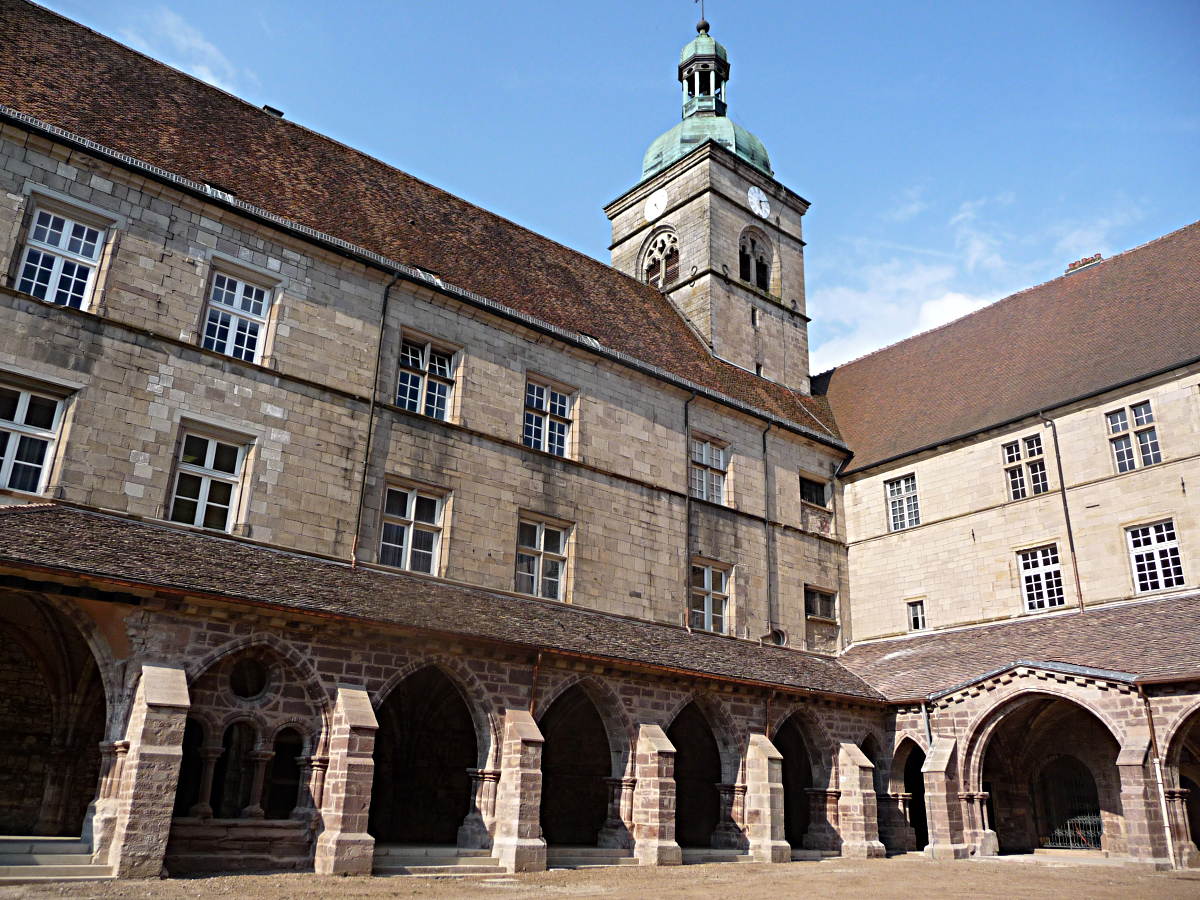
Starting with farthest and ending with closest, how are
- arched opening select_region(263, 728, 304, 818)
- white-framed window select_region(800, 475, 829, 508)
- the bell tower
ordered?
the bell tower → white-framed window select_region(800, 475, 829, 508) → arched opening select_region(263, 728, 304, 818)

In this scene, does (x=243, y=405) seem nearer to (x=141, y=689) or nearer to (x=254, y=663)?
(x=254, y=663)

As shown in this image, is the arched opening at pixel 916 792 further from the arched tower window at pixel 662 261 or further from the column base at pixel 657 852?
the arched tower window at pixel 662 261

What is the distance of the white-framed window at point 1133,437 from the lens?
1992 centimetres

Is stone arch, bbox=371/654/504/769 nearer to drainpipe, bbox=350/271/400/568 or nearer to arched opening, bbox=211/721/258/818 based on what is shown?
arched opening, bbox=211/721/258/818

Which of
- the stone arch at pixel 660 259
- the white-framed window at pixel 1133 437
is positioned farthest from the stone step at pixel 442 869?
the stone arch at pixel 660 259

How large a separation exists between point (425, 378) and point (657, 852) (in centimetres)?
915

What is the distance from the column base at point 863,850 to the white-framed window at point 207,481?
12853 millimetres

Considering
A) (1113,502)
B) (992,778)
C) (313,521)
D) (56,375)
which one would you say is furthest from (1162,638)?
(56,375)

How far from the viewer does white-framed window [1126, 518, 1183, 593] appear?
19.0 meters

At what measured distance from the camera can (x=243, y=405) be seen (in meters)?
15.5

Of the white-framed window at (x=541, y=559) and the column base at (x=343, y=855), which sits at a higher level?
the white-framed window at (x=541, y=559)

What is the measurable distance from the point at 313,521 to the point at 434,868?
571 centimetres

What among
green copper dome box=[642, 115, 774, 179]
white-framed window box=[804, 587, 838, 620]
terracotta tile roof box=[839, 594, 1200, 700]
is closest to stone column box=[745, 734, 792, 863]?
terracotta tile roof box=[839, 594, 1200, 700]

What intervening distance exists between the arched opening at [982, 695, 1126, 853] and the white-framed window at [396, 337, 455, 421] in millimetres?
12849
